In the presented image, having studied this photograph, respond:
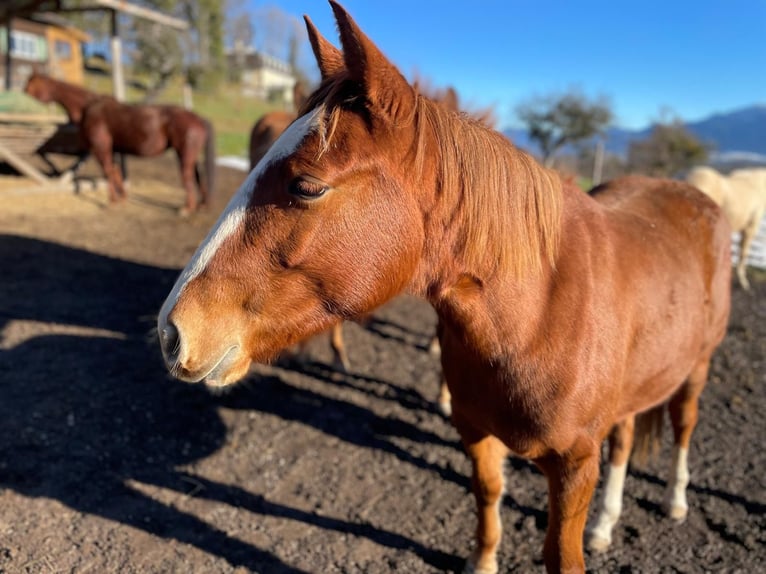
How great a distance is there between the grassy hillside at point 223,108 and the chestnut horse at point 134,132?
805cm

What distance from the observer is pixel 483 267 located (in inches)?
59.9

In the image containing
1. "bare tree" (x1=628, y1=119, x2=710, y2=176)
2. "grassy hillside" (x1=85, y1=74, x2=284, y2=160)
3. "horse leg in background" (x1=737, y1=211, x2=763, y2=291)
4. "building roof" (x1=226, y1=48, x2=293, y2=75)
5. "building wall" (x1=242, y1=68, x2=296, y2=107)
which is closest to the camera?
"horse leg in background" (x1=737, y1=211, x2=763, y2=291)

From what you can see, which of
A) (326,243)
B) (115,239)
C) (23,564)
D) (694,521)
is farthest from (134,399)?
(115,239)

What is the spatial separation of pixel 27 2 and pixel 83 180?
147 inches

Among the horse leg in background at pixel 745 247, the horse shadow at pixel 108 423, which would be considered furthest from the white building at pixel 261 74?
the horse shadow at pixel 108 423

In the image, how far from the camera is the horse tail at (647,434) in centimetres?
295

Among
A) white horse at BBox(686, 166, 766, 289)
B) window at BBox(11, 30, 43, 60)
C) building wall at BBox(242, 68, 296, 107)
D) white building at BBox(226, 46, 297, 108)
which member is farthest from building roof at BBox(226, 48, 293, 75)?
white horse at BBox(686, 166, 766, 289)

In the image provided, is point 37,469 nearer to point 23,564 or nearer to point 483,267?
point 23,564

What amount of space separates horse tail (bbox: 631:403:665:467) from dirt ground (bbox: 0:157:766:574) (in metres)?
0.21

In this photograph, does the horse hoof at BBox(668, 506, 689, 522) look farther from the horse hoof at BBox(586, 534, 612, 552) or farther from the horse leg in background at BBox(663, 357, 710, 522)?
the horse hoof at BBox(586, 534, 612, 552)

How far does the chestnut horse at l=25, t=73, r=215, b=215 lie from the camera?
30.9ft

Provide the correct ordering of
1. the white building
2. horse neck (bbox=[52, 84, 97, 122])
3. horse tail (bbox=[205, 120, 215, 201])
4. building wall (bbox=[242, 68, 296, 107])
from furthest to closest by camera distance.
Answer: the white building → building wall (bbox=[242, 68, 296, 107]) → horse neck (bbox=[52, 84, 97, 122]) → horse tail (bbox=[205, 120, 215, 201])

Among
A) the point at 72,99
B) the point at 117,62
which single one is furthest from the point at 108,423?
the point at 117,62

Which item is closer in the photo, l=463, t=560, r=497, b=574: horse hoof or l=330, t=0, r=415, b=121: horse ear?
l=330, t=0, r=415, b=121: horse ear
